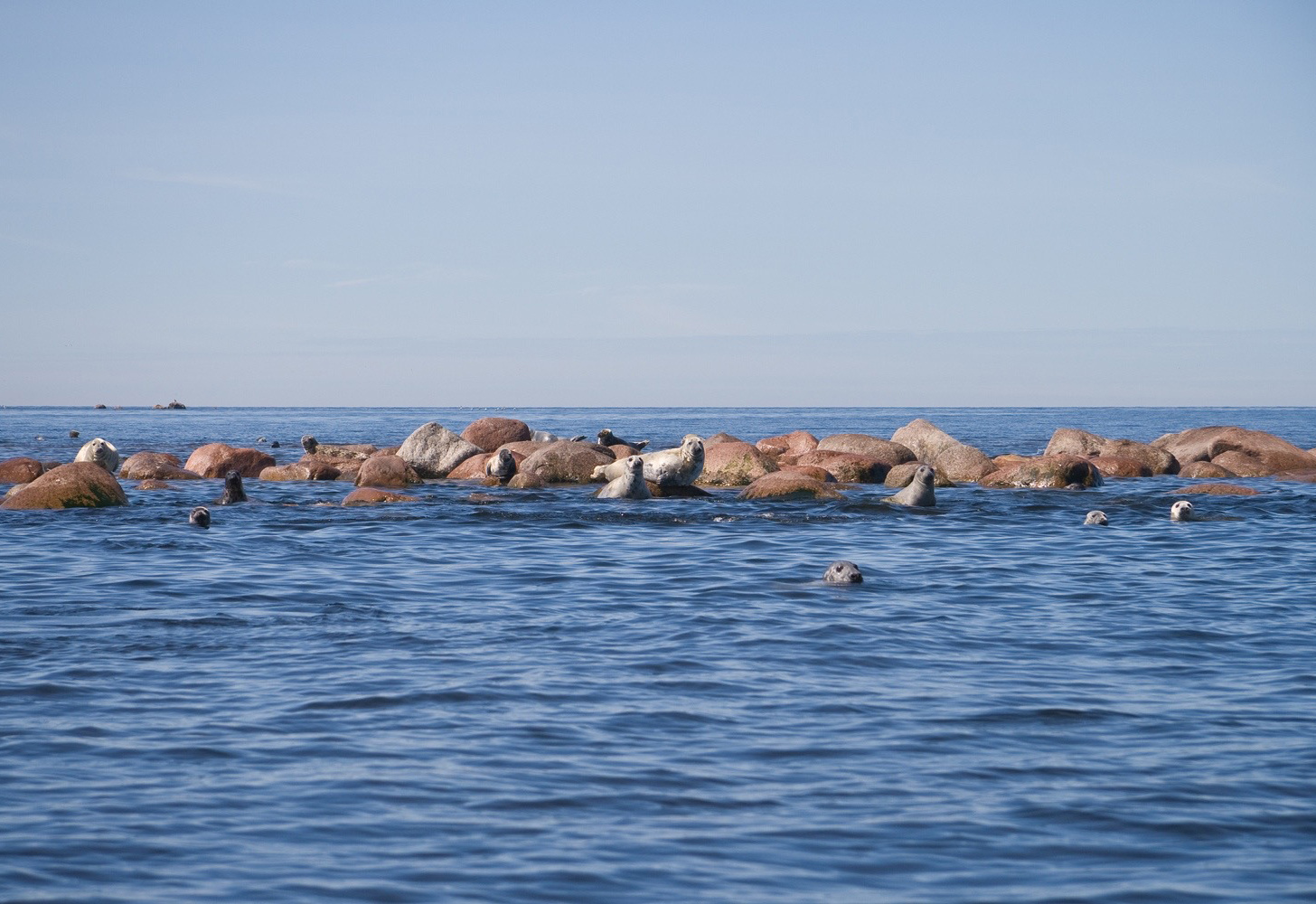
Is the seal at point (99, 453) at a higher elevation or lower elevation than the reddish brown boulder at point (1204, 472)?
higher

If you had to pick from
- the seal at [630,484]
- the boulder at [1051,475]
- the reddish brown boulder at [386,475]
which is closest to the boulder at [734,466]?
the seal at [630,484]

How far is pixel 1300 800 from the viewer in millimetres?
6324

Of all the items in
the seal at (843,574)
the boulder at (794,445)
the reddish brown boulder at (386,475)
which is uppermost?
the boulder at (794,445)

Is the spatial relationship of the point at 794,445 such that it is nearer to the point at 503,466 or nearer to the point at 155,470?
the point at 503,466

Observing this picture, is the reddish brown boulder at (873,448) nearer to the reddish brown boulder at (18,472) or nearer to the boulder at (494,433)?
the boulder at (494,433)

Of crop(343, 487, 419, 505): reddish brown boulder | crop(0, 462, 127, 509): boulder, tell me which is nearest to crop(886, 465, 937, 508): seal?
crop(343, 487, 419, 505): reddish brown boulder

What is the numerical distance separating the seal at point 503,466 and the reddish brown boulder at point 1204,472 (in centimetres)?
1621

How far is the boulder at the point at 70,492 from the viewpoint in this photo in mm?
20531

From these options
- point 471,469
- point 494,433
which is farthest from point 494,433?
point 471,469

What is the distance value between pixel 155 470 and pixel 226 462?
5.56 feet

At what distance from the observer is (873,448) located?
29.1m

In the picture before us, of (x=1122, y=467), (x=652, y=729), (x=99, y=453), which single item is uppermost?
(x=99, y=453)

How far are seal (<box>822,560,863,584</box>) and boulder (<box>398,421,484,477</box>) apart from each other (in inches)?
673

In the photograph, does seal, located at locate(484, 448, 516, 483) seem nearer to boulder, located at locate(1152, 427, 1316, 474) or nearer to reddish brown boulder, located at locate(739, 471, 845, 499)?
reddish brown boulder, located at locate(739, 471, 845, 499)
